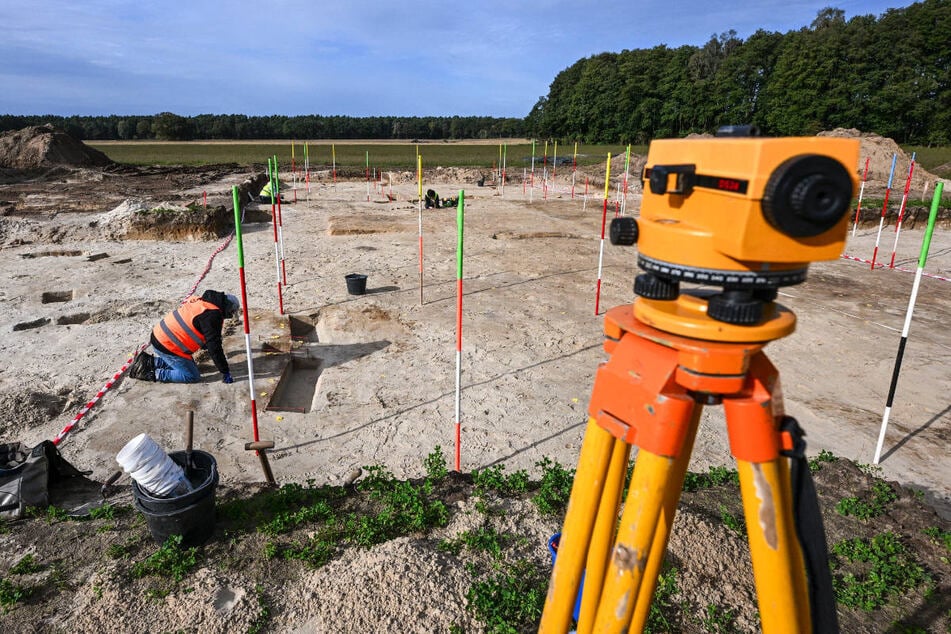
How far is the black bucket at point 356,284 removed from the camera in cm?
968

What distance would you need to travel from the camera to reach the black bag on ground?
379cm

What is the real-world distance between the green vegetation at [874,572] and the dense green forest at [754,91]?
2852 cm

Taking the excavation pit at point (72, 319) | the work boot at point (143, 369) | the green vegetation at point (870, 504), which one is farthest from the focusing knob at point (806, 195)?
the excavation pit at point (72, 319)

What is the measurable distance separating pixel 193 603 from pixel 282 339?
4840mm

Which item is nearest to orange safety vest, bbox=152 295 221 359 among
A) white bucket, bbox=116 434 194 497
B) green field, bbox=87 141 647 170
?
white bucket, bbox=116 434 194 497

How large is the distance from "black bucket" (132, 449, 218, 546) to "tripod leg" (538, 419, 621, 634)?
273 centimetres

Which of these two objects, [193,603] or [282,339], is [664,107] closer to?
[282,339]

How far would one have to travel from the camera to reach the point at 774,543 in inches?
50.3

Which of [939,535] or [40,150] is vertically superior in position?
[40,150]

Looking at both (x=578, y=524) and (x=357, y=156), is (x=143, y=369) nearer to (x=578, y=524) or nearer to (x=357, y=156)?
(x=578, y=524)

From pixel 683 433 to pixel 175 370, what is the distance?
21.1ft

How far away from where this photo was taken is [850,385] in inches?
263

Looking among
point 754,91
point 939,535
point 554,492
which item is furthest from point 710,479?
point 754,91

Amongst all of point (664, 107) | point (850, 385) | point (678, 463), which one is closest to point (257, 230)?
point (850, 385)
